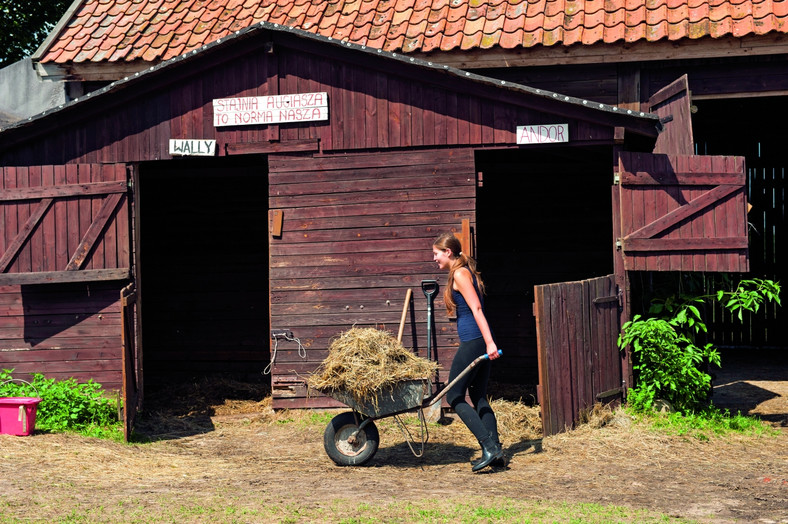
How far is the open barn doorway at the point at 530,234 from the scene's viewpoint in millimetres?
12977

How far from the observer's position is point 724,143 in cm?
1647

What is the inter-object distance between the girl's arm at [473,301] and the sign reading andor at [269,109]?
3.35 metres

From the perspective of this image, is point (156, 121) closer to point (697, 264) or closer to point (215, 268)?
point (215, 268)

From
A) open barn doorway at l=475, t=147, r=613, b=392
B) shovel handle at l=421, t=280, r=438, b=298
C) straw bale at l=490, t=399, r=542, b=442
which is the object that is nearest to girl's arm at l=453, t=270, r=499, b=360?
straw bale at l=490, t=399, r=542, b=442

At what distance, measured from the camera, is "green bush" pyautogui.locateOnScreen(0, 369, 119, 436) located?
9555 millimetres

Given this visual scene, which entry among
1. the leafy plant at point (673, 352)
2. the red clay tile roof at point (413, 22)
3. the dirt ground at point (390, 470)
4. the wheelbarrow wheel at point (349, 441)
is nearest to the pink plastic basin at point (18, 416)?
the dirt ground at point (390, 470)

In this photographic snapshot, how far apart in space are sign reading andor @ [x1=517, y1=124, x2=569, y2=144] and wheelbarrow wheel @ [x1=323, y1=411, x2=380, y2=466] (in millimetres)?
3580

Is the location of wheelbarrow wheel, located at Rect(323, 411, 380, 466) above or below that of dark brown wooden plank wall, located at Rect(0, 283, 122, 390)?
below

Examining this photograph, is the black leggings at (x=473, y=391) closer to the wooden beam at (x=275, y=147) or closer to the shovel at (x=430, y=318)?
the shovel at (x=430, y=318)

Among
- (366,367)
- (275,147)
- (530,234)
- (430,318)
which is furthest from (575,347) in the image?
(530,234)

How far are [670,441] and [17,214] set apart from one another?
23.5 feet

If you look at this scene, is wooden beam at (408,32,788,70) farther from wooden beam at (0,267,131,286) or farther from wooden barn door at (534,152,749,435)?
wooden beam at (0,267,131,286)

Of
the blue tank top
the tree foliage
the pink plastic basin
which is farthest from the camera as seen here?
the tree foliage

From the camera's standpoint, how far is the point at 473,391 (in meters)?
7.80
